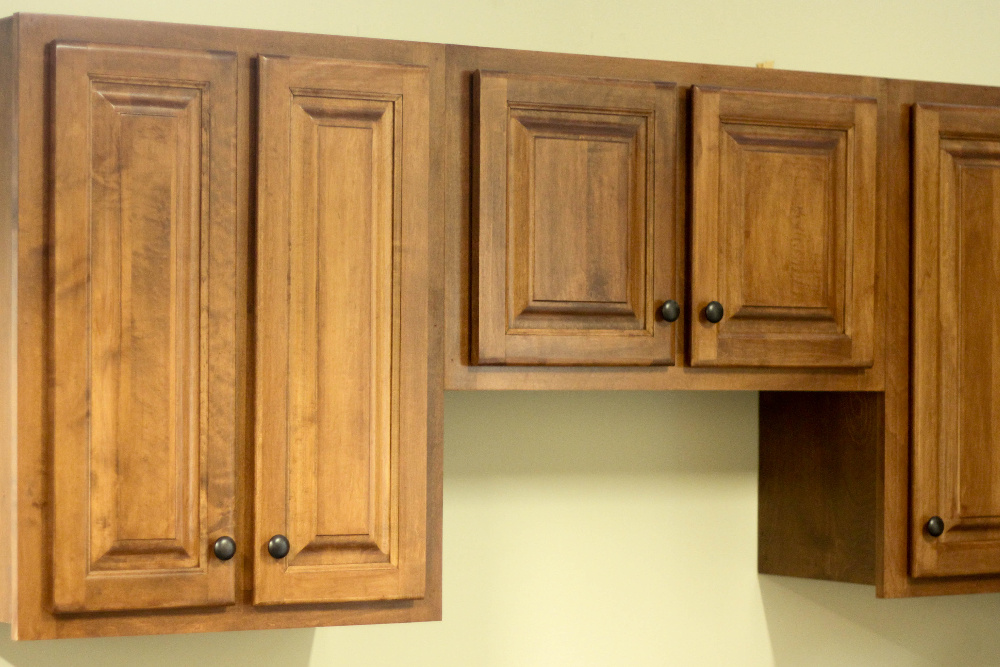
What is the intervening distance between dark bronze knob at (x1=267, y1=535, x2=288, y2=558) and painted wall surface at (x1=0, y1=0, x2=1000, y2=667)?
0.45 m

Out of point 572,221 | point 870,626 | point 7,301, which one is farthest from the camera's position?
point 870,626

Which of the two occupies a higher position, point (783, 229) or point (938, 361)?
point (783, 229)

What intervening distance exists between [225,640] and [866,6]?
1758 mm

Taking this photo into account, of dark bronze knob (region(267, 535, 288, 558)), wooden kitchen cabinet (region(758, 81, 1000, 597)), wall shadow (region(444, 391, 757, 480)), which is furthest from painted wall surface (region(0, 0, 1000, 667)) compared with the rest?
dark bronze knob (region(267, 535, 288, 558))

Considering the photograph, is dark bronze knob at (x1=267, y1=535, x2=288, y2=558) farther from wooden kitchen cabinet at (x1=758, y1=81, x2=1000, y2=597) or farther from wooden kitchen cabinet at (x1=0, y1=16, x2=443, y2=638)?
wooden kitchen cabinet at (x1=758, y1=81, x2=1000, y2=597)

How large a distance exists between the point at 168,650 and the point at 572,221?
998 mm

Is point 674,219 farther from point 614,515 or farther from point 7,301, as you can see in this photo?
point 7,301

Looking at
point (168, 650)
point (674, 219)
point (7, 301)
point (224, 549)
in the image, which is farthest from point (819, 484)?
point (7, 301)

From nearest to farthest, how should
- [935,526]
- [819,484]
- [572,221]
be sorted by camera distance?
[572,221]
[935,526]
[819,484]

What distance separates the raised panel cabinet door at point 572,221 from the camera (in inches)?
58.8

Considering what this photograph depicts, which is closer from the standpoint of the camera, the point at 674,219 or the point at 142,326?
the point at 142,326

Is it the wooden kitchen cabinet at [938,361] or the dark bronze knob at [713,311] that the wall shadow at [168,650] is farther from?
the wooden kitchen cabinet at [938,361]

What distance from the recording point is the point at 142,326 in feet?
4.48

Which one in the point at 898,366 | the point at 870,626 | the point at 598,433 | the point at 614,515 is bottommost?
the point at 870,626
